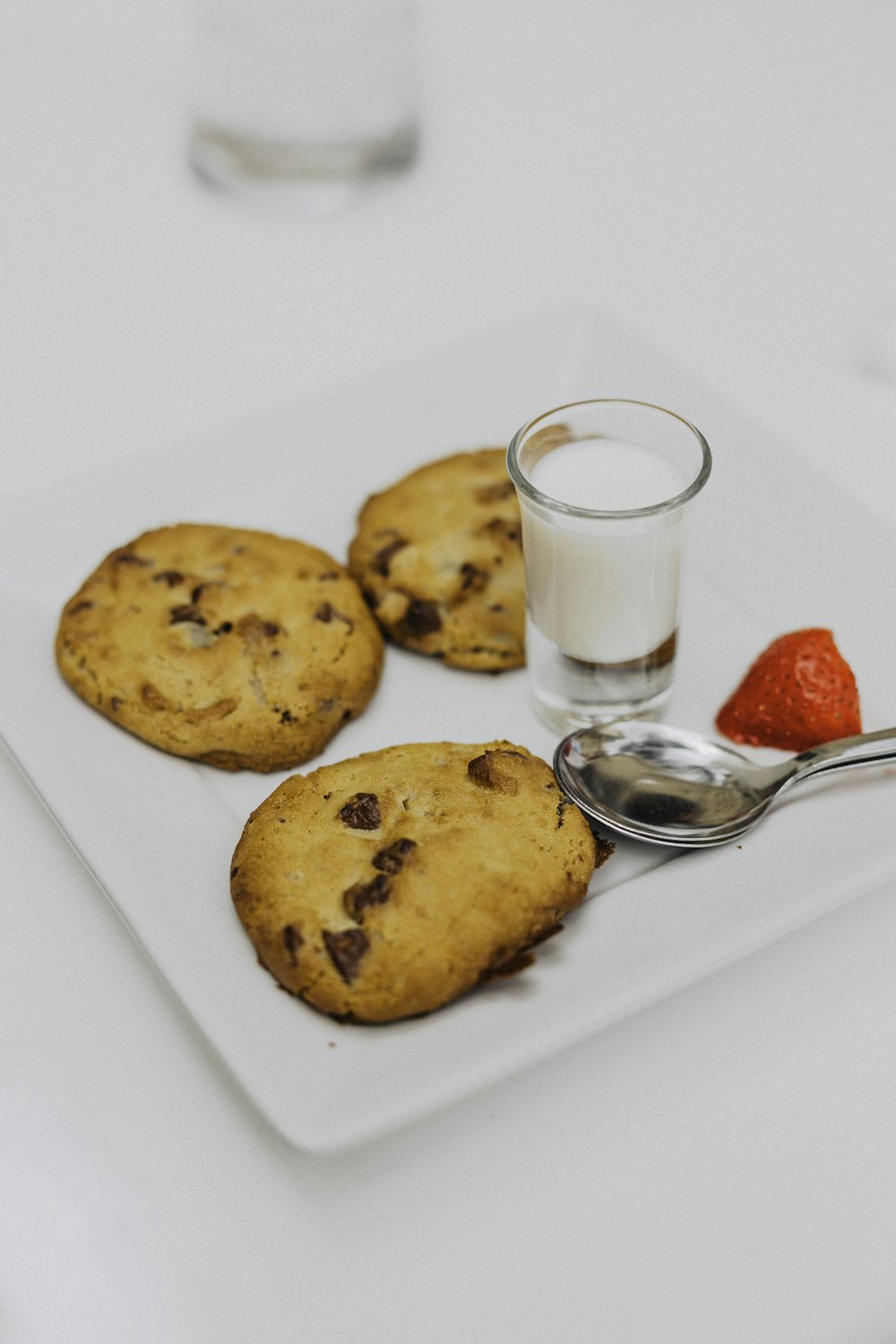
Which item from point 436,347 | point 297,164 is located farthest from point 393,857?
point 297,164

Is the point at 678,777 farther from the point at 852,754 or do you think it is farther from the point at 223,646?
the point at 223,646

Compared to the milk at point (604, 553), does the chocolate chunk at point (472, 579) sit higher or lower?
lower

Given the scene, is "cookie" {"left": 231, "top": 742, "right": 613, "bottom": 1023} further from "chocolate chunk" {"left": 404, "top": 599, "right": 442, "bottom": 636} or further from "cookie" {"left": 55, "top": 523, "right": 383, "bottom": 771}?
"chocolate chunk" {"left": 404, "top": 599, "right": 442, "bottom": 636}

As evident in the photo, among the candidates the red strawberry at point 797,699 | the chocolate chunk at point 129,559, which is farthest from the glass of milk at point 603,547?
the chocolate chunk at point 129,559

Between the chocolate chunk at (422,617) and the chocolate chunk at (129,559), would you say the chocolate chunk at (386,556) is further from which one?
the chocolate chunk at (129,559)

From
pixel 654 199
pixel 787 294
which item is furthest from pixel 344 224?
pixel 787 294

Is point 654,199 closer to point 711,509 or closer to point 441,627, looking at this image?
point 711,509
